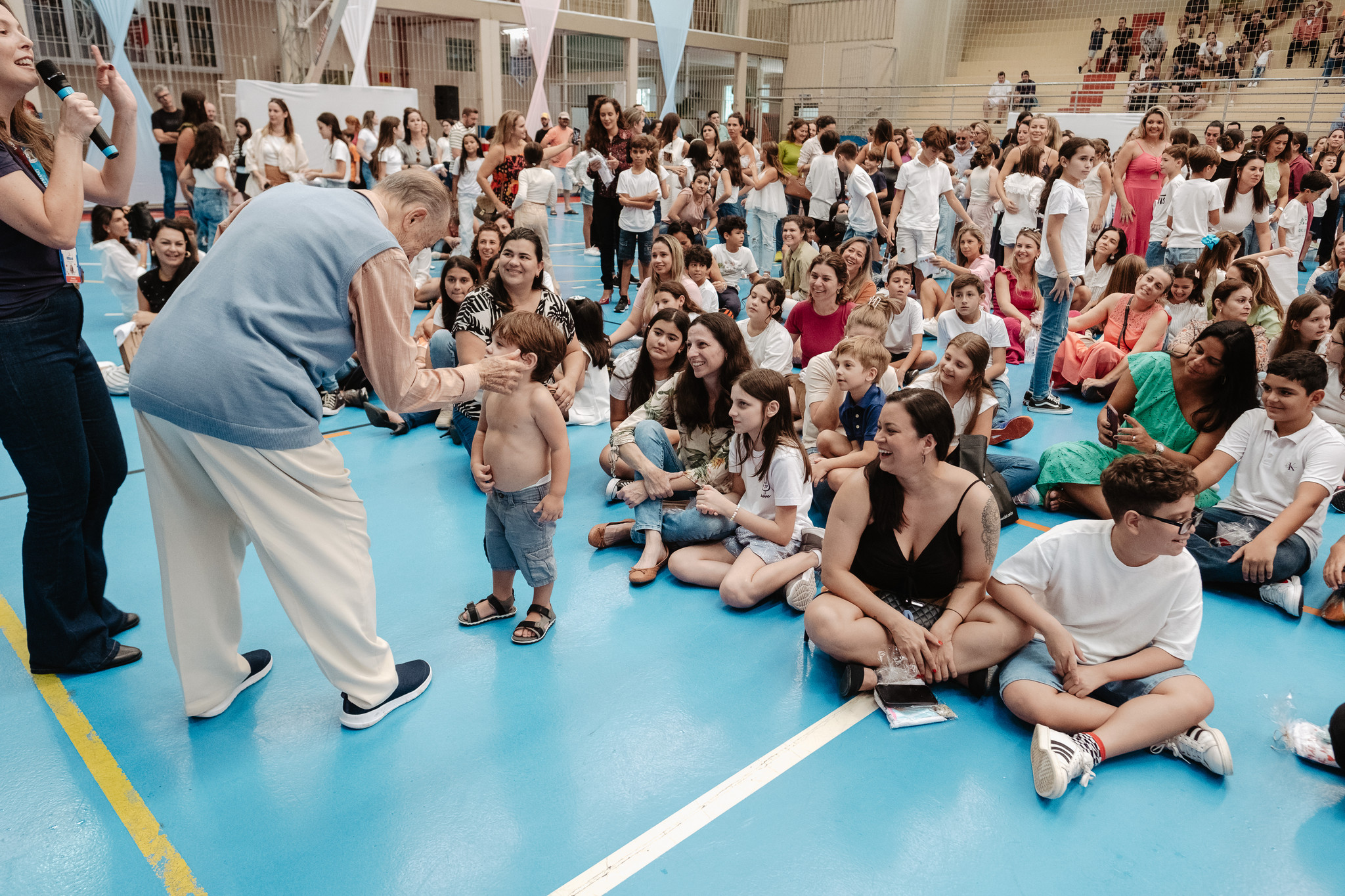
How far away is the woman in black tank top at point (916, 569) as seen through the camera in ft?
8.48

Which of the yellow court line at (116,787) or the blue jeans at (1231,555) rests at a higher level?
the blue jeans at (1231,555)

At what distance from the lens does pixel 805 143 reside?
9.47 meters

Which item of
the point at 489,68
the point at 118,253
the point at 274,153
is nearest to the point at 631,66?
the point at 489,68

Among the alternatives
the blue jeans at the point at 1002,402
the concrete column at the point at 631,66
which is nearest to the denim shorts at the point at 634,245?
the blue jeans at the point at 1002,402

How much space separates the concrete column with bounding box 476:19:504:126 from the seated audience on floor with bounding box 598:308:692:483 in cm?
1632

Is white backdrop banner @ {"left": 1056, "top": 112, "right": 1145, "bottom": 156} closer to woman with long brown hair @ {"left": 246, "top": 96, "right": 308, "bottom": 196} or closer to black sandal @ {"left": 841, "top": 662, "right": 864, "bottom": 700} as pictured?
woman with long brown hair @ {"left": 246, "top": 96, "right": 308, "bottom": 196}

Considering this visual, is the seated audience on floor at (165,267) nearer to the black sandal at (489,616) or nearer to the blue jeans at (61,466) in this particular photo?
the blue jeans at (61,466)

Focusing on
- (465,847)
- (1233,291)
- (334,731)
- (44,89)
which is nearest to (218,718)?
(334,731)

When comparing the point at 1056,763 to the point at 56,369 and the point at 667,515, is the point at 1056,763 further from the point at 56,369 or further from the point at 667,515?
the point at 56,369

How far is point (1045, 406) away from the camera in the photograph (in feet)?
18.9

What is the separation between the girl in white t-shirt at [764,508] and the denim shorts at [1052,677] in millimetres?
804

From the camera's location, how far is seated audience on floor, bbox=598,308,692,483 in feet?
13.4

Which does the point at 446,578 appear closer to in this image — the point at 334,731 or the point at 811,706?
the point at 334,731

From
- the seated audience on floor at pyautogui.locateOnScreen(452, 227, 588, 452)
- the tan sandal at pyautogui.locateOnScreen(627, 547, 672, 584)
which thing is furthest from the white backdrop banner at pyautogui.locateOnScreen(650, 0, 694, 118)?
the tan sandal at pyautogui.locateOnScreen(627, 547, 672, 584)
